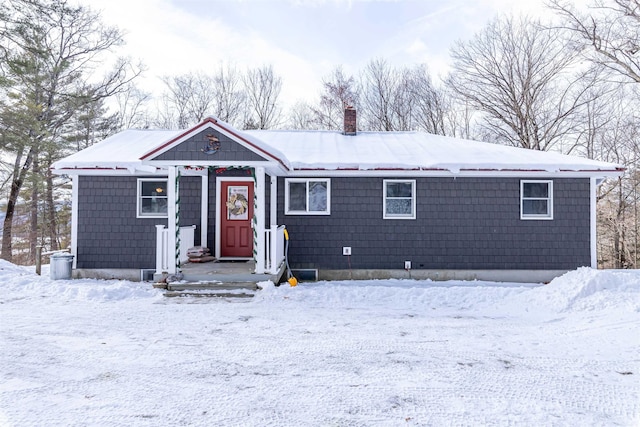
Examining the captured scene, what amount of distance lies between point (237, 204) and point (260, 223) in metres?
2.26

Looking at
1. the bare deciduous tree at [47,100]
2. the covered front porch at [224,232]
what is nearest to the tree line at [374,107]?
the bare deciduous tree at [47,100]

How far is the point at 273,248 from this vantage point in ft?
27.5

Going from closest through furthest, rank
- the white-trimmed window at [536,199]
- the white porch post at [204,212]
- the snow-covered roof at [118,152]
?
the snow-covered roof at [118,152], the white-trimmed window at [536,199], the white porch post at [204,212]

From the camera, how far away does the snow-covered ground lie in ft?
10.6

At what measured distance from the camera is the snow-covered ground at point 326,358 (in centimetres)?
325

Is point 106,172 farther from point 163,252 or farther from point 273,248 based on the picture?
point 273,248

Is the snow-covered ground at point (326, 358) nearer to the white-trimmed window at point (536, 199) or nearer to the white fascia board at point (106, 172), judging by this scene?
the white-trimmed window at point (536, 199)

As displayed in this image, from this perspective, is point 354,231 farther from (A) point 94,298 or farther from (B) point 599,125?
(B) point 599,125

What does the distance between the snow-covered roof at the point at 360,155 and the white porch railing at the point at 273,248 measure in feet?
5.20

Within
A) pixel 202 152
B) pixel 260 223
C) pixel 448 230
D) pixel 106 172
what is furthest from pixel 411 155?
pixel 106 172

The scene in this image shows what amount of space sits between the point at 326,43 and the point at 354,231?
17.4 m

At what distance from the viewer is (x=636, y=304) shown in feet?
19.9

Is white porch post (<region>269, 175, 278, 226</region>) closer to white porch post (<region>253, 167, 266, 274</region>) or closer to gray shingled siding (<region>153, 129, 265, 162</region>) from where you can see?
white porch post (<region>253, 167, 266, 274</region>)

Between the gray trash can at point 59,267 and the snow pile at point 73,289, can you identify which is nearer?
the snow pile at point 73,289
